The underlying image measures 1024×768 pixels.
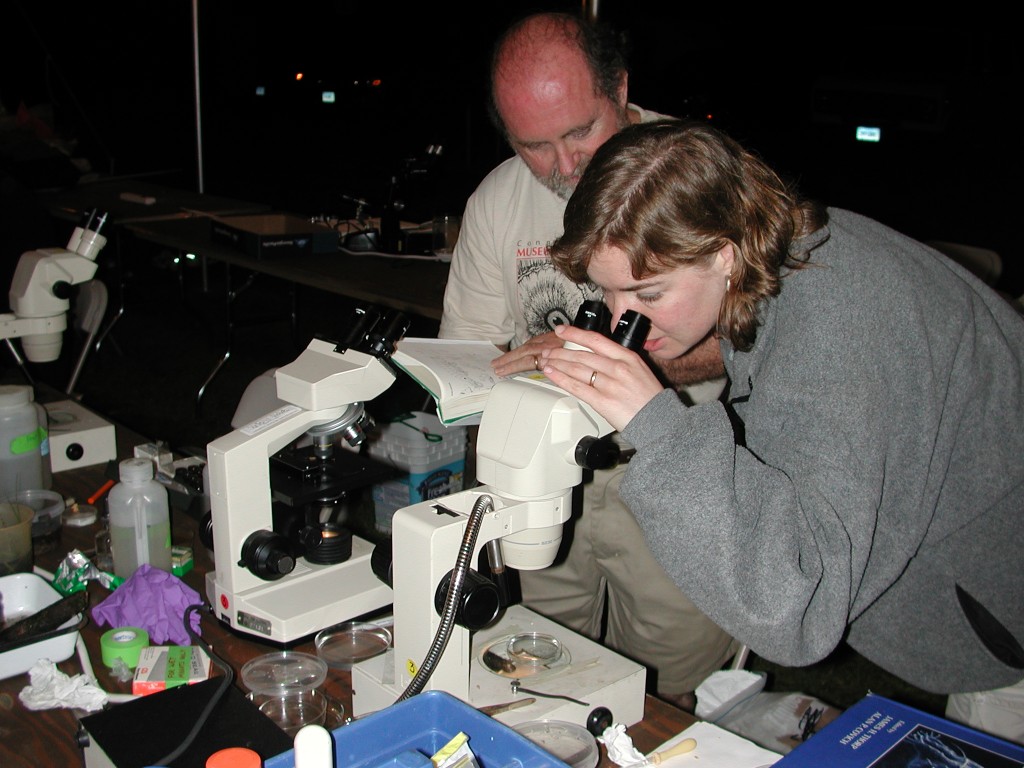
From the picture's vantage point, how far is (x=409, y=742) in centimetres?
88

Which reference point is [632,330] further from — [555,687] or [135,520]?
[135,520]

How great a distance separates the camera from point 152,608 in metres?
1.25

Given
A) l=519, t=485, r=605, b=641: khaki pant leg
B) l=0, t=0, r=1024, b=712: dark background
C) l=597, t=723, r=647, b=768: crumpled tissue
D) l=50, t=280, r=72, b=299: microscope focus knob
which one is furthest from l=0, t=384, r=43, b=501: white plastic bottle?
l=0, t=0, r=1024, b=712: dark background

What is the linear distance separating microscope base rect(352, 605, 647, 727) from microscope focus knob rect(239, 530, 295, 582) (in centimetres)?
18

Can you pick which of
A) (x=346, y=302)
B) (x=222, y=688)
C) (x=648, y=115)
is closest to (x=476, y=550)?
(x=222, y=688)

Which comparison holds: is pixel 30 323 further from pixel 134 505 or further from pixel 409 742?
pixel 409 742

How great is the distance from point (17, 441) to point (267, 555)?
0.71 meters

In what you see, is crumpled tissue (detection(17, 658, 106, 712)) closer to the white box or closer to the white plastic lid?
the white plastic lid

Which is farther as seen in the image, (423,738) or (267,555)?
(267,555)

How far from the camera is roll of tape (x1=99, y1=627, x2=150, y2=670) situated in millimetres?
1157

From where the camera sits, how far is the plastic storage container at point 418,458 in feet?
9.56

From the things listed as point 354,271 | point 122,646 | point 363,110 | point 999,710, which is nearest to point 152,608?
point 122,646

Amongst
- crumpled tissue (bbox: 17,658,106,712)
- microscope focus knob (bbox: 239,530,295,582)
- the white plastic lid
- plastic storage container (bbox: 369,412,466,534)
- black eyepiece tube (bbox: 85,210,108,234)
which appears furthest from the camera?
plastic storage container (bbox: 369,412,466,534)

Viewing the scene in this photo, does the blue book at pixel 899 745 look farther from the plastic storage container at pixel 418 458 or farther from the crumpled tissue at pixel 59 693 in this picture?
Result: the plastic storage container at pixel 418 458
